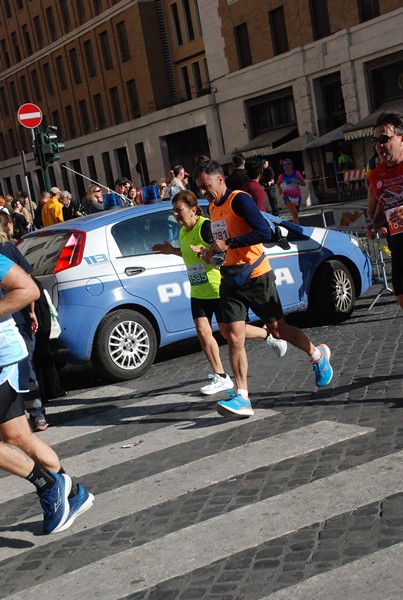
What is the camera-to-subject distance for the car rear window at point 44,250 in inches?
356

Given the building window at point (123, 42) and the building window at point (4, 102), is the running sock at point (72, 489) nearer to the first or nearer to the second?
the building window at point (123, 42)

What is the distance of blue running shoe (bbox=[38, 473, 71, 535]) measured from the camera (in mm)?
5094

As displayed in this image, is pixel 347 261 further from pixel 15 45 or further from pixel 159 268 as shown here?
pixel 15 45

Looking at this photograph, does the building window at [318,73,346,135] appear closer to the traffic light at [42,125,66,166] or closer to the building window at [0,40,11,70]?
the traffic light at [42,125,66,166]

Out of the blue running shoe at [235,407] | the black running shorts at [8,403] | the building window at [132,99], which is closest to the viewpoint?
the black running shorts at [8,403]

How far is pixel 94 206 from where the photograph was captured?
49.9ft

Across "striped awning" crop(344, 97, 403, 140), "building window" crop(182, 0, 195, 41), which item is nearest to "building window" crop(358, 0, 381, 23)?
"striped awning" crop(344, 97, 403, 140)

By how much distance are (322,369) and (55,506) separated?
2.83 m

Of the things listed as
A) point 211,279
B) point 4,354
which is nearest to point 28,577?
point 4,354

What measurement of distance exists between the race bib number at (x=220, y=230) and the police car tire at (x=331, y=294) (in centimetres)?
352

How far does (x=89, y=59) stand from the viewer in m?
56.2

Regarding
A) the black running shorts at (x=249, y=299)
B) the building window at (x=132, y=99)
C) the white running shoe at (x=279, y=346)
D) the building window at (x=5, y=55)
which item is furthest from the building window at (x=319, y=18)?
the building window at (x=5, y=55)

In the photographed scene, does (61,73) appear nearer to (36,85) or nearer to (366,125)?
(36,85)

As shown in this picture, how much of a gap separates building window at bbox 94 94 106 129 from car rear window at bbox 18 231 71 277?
47786mm
